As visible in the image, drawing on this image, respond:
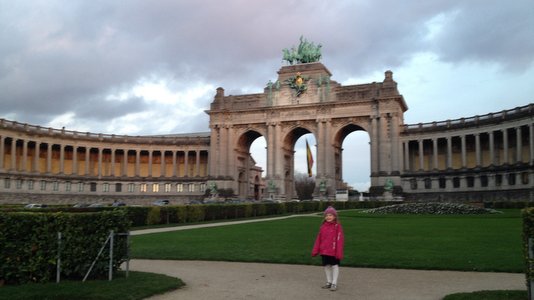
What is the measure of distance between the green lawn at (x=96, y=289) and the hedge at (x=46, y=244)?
461mm

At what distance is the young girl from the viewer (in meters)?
13.6

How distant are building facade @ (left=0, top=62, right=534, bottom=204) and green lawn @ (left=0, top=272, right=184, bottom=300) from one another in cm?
7044

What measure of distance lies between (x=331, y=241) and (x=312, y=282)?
5.61ft

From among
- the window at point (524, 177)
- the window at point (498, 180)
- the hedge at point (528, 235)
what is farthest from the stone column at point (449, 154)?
the hedge at point (528, 235)

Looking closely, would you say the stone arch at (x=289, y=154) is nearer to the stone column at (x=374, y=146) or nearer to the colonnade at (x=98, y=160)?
the stone column at (x=374, y=146)

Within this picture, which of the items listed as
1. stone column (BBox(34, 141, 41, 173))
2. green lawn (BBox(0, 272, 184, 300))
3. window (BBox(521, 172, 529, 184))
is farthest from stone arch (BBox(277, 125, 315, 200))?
green lawn (BBox(0, 272, 184, 300))

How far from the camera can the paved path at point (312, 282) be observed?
12.8 metres

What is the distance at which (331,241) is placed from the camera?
13.7 meters

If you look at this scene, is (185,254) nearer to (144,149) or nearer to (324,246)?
(324,246)

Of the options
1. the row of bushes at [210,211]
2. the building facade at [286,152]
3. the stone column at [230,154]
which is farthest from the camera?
the stone column at [230,154]

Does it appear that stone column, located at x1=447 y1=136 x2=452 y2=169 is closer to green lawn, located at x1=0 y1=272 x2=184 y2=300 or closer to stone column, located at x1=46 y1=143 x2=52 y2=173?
stone column, located at x1=46 y1=143 x2=52 y2=173

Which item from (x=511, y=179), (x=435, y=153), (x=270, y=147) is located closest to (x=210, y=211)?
(x=270, y=147)

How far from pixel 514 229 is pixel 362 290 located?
1889cm

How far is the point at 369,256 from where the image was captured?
1909cm
